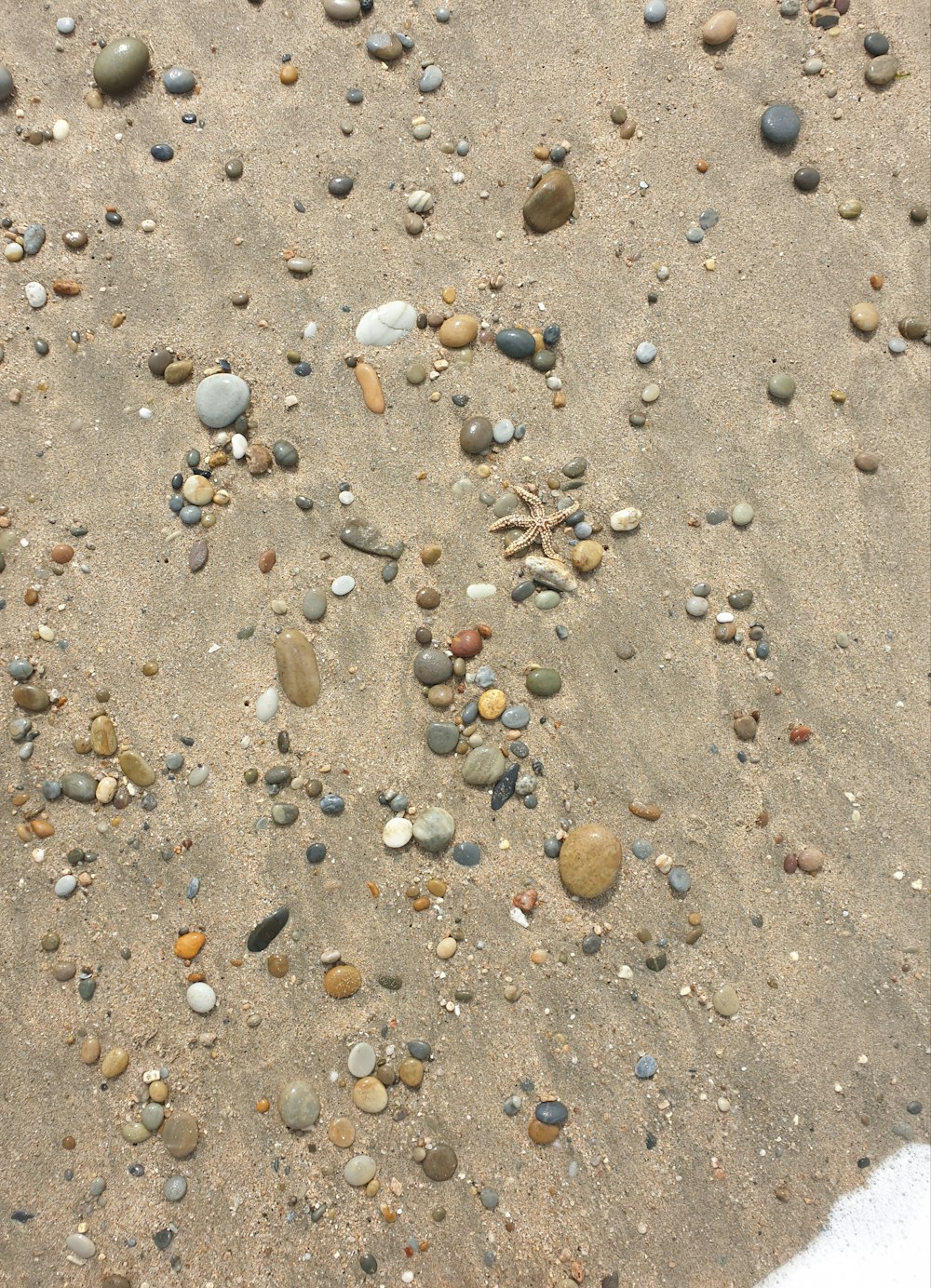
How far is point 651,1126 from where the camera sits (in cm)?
236

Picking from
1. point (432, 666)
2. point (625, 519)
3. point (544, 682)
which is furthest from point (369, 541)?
point (625, 519)

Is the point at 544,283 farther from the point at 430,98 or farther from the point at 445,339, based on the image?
the point at 430,98

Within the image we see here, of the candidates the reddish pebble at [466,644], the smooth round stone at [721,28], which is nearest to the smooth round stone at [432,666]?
the reddish pebble at [466,644]

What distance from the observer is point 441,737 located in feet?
8.00

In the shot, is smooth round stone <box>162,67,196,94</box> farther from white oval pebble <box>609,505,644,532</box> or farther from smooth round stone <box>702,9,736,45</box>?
white oval pebble <box>609,505,644,532</box>

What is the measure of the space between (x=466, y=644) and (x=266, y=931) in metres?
1.12

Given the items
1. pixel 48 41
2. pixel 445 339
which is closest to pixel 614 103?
pixel 445 339

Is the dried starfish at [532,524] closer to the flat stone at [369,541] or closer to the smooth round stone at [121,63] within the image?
the flat stone at [369,541]

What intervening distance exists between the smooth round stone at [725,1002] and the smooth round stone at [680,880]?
0.34 meters

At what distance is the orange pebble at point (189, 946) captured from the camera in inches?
93.9

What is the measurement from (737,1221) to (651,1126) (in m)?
0.40

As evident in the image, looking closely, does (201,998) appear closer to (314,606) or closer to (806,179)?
(314,606)

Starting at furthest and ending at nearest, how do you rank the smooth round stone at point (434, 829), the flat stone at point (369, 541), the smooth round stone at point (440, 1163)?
the flat stone at point (369, 541)
the smooth round stone at point (434, 829)
the smooth round stone at point (440, 1163)

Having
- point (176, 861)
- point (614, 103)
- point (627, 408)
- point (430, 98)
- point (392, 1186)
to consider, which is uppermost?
point (614, 103)
